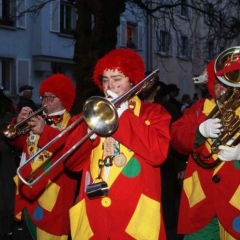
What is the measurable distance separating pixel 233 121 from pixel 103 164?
966mm

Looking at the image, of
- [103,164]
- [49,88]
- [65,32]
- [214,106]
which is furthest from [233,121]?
[65,32]

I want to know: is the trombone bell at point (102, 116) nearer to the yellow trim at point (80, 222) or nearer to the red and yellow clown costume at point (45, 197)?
the yellow trim at point (80, 222)

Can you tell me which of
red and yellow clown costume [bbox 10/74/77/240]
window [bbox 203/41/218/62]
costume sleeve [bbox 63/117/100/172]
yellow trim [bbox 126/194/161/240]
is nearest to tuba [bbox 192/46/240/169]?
yellow trim [bbox 126/194/161/240]

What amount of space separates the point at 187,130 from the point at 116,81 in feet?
2.31

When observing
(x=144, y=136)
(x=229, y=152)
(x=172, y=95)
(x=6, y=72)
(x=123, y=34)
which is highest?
(x=123, y=34)

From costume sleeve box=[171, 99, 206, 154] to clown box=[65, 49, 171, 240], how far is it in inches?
17.0

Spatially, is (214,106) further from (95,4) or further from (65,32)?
(65,32)

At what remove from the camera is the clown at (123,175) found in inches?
161

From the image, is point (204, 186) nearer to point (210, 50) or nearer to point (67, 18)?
point (67, 18)

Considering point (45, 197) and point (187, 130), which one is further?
point (45, 197)

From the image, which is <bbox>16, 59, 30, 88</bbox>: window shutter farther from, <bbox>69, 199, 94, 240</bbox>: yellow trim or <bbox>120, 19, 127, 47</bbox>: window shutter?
<bbox>69, 199, 94, 240</bbox>: yellow trim

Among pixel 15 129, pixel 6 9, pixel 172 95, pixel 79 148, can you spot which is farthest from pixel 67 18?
pixel 79 148

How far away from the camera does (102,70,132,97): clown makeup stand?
4.31 meters

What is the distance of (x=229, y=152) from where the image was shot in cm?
452
